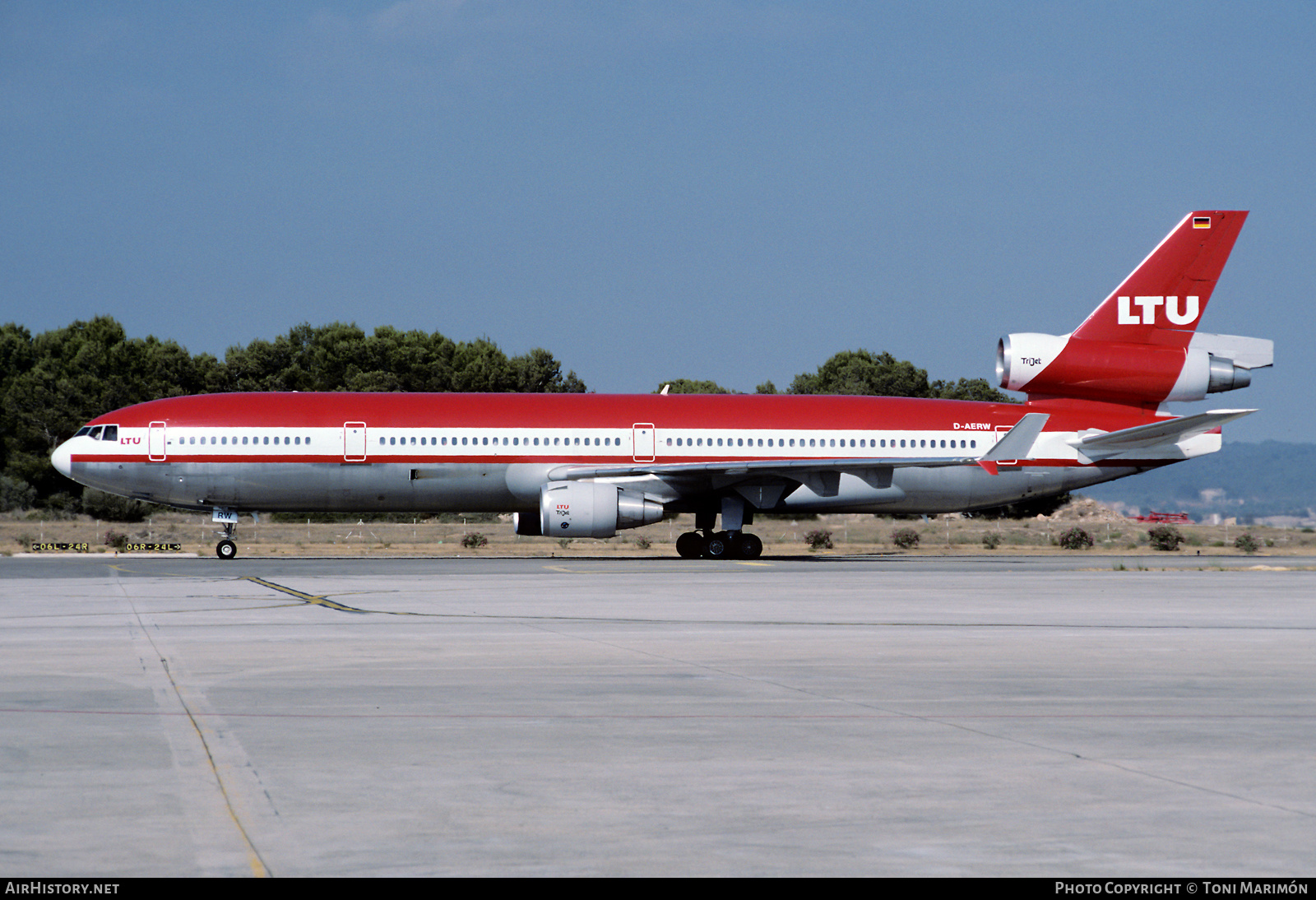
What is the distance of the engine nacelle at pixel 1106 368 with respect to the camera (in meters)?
38.8

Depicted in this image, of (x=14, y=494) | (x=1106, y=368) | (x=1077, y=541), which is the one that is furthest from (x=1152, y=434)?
(x=14, y=494)

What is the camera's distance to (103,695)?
34.7 ft

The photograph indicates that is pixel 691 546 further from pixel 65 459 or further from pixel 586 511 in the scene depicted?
pixel 65 459

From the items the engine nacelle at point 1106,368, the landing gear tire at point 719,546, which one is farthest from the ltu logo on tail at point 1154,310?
the landing gear tire at point 719,546

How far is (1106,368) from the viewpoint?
38.8 metres

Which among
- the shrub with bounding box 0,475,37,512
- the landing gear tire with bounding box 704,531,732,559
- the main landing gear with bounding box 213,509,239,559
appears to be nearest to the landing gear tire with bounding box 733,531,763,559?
the landing gear tire with bounding box 704,531,732,559

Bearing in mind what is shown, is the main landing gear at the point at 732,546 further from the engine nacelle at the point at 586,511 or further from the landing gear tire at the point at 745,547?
the engine nacelle at the point at 586,511

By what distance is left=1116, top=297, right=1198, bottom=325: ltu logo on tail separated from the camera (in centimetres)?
3884

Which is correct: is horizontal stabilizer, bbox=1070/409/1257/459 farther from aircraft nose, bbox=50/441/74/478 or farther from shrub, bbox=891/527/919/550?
aircraft nose, bbox=50/441/74/478

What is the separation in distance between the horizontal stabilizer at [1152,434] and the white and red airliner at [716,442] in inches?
2.7

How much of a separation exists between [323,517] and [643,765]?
6414 centimetres

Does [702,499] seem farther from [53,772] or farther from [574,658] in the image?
[53,772]

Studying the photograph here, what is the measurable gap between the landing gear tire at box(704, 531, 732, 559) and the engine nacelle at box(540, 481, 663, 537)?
297cm

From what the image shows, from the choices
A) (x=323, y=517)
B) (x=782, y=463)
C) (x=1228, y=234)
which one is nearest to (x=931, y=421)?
(x=782, y=463)
